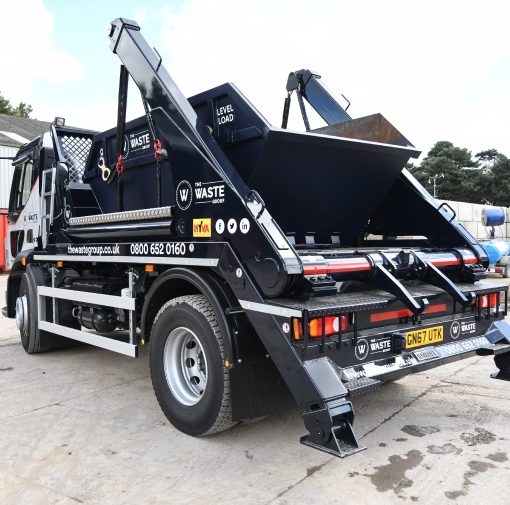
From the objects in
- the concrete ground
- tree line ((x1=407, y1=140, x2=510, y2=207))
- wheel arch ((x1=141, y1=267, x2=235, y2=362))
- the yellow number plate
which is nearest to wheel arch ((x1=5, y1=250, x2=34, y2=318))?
the concrete ground

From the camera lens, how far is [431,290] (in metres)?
4.05

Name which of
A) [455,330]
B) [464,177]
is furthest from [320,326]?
[464,177]

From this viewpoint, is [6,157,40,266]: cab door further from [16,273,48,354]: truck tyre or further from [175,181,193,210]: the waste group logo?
[175,181,193,210]: the waste group logo

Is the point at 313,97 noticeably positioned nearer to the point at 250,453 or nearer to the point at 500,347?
the point at 500,347

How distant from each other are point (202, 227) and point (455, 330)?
2006mm

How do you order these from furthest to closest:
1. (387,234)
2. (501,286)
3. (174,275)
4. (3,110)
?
1. (3,110)
2. (387,234)
3. (501,286)
4. (174,275)

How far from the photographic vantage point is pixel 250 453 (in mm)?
3529

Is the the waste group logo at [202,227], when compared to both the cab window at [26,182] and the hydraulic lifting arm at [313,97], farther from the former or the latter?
the cab window at [26,182]

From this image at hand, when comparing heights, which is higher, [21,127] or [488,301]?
[21,127]

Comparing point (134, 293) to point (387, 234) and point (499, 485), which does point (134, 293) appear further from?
point (499, 485)

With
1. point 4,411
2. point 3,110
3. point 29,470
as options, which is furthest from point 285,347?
point 3,110

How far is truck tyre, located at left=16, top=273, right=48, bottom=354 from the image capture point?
6332 millimetres

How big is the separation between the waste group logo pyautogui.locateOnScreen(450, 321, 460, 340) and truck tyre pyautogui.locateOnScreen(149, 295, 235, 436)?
1721mm

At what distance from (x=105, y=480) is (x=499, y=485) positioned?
2246 mm
